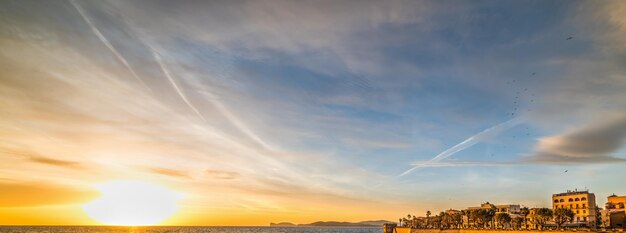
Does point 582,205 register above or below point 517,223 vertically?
above

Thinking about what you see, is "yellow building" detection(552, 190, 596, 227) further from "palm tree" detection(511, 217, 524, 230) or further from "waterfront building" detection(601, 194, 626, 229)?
"palm tree" detection(511, 217, 524, 230)

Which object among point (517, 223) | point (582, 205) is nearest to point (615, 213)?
point (582, 205)

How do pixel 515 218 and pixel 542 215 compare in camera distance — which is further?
pixel 515 218

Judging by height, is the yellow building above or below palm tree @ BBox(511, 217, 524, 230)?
above

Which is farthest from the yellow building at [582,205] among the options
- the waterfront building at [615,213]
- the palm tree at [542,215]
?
the palm tree at [542,215]

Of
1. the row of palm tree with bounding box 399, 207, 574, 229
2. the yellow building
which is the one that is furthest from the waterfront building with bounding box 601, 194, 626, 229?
the row of palm tree with bounding box 399, 207, 574, 229

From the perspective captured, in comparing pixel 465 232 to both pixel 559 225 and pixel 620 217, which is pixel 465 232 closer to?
pixel 559 225

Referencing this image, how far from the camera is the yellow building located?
147625 millimetres

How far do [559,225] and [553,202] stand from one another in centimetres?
4472

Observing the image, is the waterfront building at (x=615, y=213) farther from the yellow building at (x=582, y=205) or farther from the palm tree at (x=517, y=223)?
the palm tree at (x=517, y=223)

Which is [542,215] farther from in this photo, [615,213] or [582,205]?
[582,205]

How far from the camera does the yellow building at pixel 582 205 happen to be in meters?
148

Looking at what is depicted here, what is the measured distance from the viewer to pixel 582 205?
152 meters

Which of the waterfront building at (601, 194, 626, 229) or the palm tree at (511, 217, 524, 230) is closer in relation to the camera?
the waterfront building at (601, 194, 626, 229)
